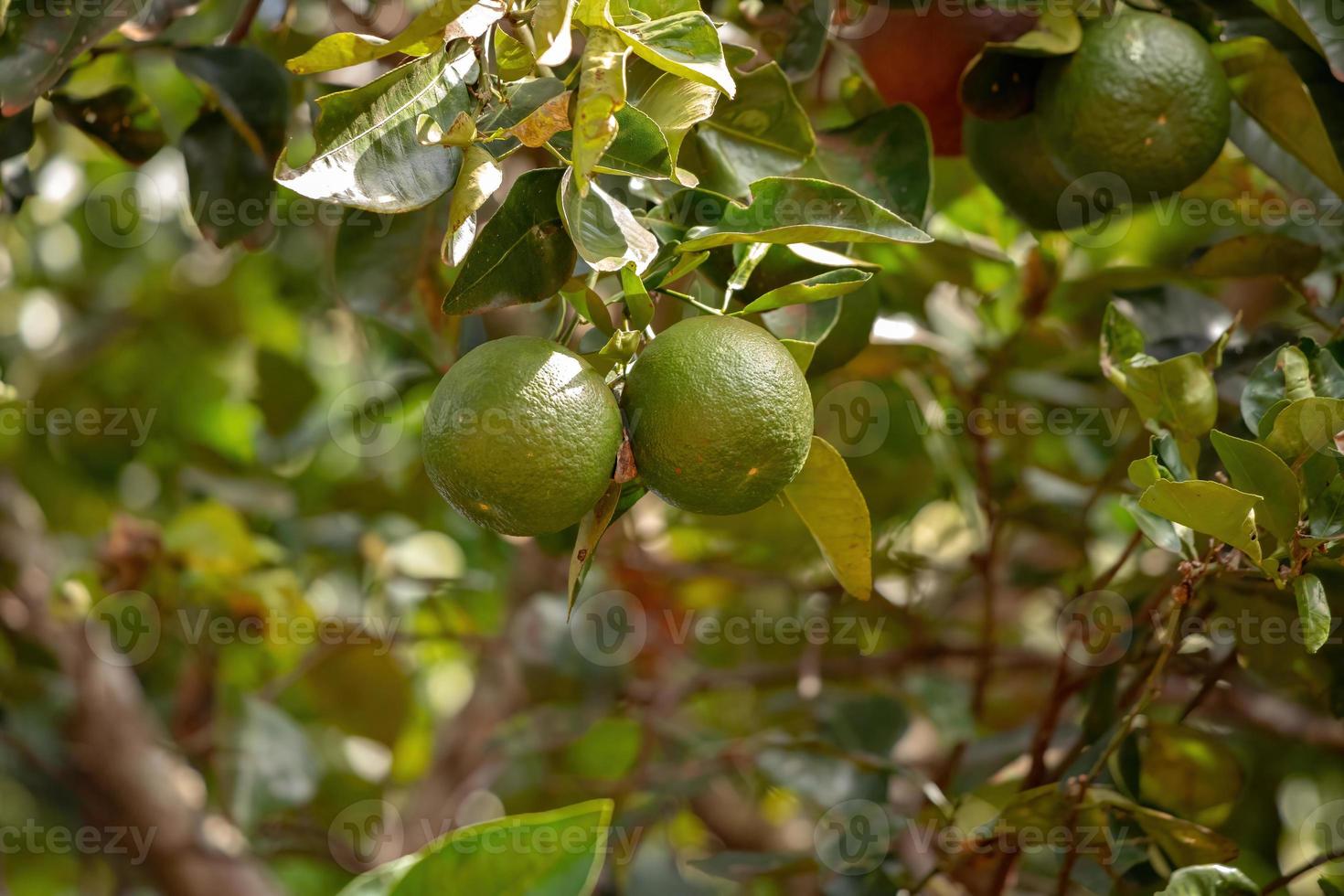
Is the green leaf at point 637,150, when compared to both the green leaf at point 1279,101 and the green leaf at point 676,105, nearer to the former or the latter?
the green leaf at point 676,105

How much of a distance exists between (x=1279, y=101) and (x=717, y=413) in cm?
65

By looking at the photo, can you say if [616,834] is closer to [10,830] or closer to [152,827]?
[152,827]

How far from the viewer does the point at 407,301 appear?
116 cm

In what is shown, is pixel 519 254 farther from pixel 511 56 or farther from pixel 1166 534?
pixel 1166 534

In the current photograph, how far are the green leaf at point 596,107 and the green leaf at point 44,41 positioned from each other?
476 mm

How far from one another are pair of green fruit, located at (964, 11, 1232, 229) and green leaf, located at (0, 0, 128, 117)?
77 centimetres

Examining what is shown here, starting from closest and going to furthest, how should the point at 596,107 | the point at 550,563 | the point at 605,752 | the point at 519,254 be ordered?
the point at 596,107, the point at 519,254, the point at 550,563, the point at 605,752

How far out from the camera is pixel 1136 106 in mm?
1023

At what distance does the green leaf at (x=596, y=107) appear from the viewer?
2.25ft

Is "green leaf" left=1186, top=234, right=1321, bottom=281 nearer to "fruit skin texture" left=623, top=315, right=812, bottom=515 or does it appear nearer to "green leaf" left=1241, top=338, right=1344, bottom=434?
"green leaf" left=1241, top=338, right=1344, bottom=434

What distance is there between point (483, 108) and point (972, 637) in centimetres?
145

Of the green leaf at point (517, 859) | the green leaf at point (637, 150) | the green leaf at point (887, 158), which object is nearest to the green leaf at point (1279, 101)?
the green leaf at point (887, 158)

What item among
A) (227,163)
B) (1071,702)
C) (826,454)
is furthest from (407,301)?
(1071,702)

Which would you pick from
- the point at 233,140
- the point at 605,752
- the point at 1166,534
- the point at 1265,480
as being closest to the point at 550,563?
the point at 605,752
